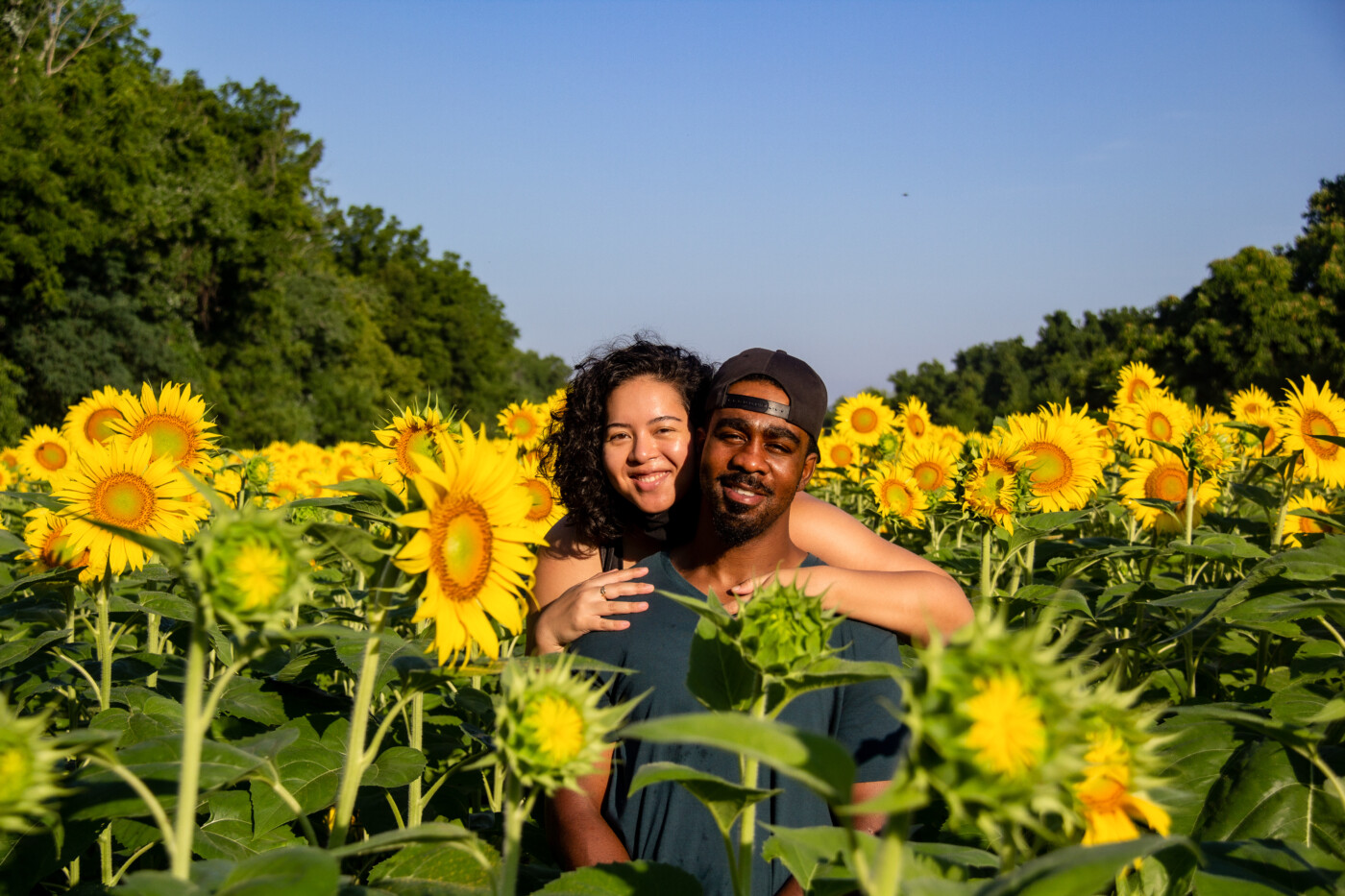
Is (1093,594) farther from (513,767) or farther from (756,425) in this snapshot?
(513,767)

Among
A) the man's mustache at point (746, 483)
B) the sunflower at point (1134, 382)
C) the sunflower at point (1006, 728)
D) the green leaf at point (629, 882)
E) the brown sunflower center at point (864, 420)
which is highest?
the sunflower at point (1134, 382)

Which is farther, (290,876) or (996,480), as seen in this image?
(996,480)

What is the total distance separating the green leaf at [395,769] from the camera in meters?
2.04

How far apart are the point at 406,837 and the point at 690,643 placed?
1.25 metres

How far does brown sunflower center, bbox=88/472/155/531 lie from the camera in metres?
2.44

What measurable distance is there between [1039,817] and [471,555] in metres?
0.83

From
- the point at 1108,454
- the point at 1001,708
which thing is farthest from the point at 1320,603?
the point at 1108,454

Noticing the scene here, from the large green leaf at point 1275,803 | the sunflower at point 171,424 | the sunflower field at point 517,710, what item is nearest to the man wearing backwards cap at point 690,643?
the sunflower field at point 517,710

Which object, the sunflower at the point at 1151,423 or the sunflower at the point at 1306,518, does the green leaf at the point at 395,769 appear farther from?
the sunflower at the point at 1151,423

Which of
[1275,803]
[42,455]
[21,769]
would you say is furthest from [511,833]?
[42,455]

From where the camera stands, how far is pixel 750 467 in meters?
2.41

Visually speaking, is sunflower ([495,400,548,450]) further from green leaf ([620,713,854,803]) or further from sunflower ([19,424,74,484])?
green leaf ([620,713,854,803])

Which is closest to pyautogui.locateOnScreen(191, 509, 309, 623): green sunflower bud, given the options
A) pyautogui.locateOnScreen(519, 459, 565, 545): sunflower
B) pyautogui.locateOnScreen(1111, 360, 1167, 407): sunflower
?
pyautogui.locateOnScreen(519, 459, 565, 545): sunflower

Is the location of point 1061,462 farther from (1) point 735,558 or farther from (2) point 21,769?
(2) point 21,769
